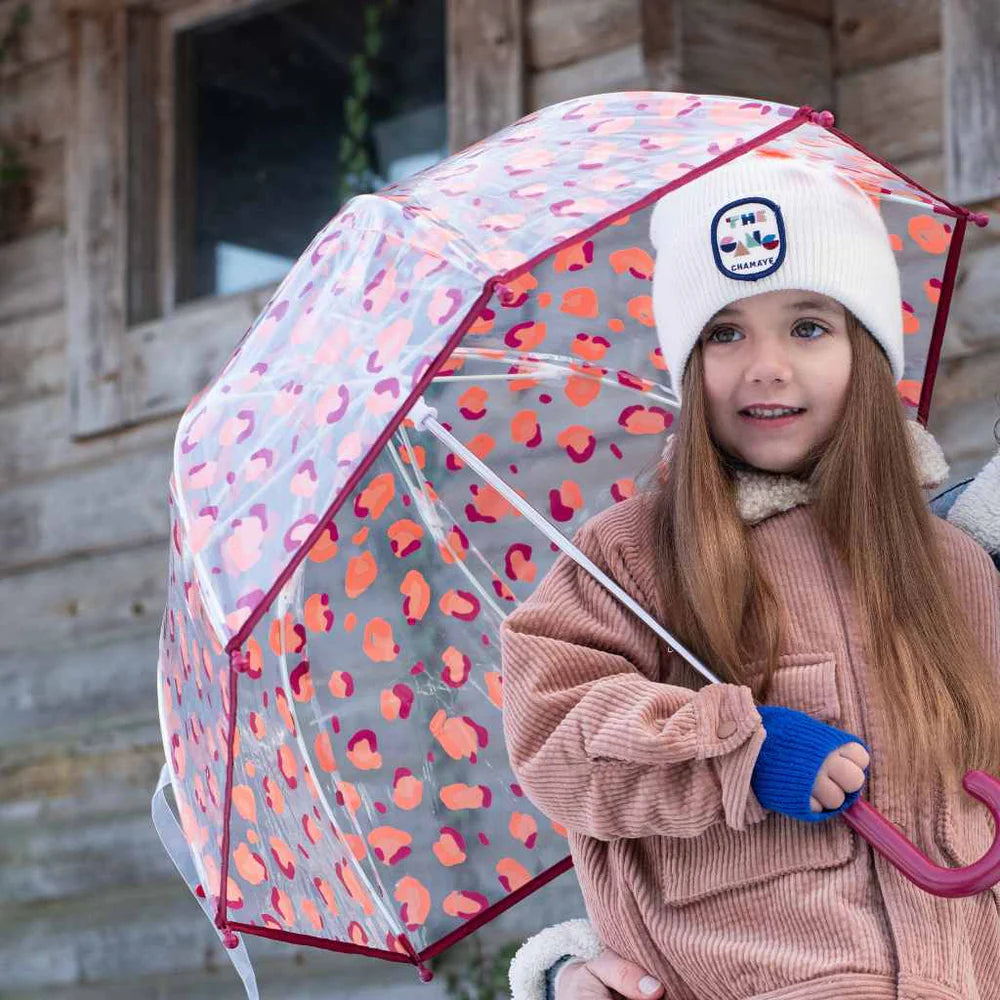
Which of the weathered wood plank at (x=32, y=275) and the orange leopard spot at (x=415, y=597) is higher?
the orange leopard spot at (x=415, y=597)

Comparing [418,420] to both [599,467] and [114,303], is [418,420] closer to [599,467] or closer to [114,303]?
[599,467]

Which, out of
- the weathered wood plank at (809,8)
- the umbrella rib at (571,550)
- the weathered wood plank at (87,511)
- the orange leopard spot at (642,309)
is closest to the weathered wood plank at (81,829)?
the weathered wood plank at (87,511)

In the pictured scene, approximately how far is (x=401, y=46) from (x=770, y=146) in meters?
2.59

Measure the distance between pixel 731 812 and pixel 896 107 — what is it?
239 cm

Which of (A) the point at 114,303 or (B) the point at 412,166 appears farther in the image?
(A) the point at 114,303

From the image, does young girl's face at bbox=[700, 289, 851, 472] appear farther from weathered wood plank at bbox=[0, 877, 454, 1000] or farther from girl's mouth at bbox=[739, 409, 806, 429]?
weathered wood plank at bbox=[0, 877, 454, 1000]

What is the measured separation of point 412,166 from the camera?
4605mm

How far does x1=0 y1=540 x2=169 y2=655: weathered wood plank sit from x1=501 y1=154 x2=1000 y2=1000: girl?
2.89m

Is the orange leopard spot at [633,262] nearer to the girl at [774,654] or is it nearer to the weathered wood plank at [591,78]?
the girl at [774,654]

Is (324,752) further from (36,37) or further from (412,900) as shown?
(36,37)

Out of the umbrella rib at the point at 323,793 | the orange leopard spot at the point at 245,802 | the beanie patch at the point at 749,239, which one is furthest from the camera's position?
A: the umbrella rib at the point at 323,793

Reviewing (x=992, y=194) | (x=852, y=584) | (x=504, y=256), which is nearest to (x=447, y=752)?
(x=852, y=584)

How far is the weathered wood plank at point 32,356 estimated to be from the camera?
17.2ft

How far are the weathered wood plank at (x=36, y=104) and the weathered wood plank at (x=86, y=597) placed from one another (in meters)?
1.27
